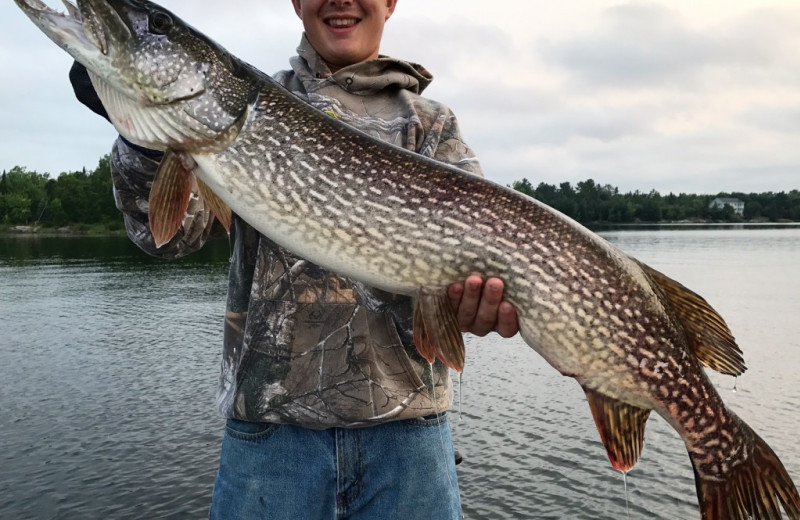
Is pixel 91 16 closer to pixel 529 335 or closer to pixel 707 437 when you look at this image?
pixel 529 335

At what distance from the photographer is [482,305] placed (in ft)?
7.99

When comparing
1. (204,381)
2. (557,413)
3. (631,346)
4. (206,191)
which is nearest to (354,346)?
(206,191)

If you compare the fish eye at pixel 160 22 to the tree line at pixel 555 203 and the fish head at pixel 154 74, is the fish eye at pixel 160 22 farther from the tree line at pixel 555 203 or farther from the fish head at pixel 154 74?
the tree line at pixel 555 203

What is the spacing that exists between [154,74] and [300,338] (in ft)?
3.82

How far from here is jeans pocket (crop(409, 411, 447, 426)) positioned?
99.3 inches

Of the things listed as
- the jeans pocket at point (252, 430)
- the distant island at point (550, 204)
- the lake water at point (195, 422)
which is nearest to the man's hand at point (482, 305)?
the jeans pocket at point (252, 430)

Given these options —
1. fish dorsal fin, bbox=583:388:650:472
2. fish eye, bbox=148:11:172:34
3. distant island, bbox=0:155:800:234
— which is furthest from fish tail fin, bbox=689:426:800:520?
distant island, bbox=0:155:800:234

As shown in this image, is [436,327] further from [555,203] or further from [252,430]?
[555,203]

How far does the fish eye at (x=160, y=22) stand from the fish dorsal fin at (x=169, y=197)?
18.7 inches

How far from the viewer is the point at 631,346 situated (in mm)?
2412

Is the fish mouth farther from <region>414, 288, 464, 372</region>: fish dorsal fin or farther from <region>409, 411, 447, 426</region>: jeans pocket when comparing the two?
<region>409, 411, 447, 426</region>: jeans pocket

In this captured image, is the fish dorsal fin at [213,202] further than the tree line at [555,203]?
No

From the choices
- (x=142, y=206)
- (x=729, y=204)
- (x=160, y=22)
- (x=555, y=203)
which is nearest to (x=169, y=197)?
(x=142, y=206)

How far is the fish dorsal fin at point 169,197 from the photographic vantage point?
94.5 inches
